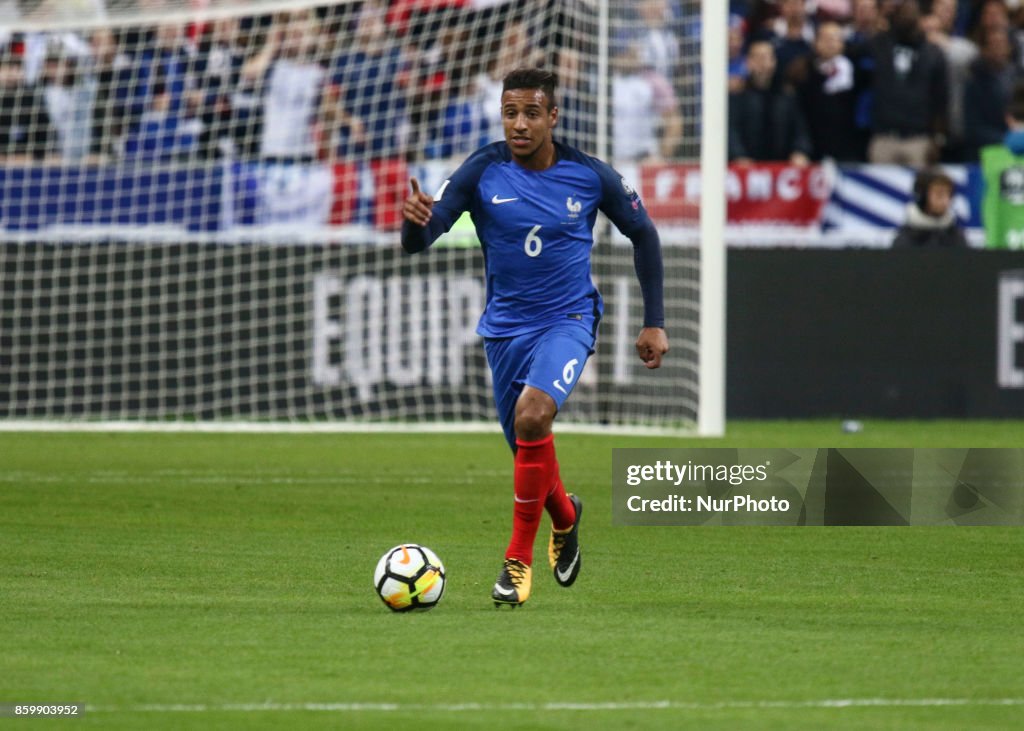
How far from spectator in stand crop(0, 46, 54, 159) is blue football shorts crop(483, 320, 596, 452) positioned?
10502 mm

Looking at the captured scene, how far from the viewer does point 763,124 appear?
20.4 m

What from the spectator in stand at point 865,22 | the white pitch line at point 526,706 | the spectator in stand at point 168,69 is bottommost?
the white pitch line at point 526,706

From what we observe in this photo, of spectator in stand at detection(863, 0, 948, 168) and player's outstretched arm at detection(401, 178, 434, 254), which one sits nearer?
player's outstretched arm at detection(401, 178, 434, 254)

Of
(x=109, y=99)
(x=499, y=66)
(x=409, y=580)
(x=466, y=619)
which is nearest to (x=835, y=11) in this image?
(x=499, y=66)

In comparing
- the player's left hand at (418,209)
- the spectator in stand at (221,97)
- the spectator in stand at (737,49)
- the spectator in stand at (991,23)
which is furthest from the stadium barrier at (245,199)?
the player's left hand at (418,209)

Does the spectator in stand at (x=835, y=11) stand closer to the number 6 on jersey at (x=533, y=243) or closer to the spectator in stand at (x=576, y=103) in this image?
the spectator in stand at (x=576, y=103)

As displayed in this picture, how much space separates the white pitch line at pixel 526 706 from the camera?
16.7 feet

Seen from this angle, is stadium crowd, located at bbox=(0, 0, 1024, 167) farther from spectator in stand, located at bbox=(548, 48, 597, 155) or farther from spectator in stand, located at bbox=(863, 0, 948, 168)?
spectator in stand, located at bbox=(863, 0, 948, 168)

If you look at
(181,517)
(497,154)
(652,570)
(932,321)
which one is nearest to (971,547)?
(652,570)

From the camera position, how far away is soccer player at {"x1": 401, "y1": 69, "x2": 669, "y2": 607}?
24.1 feet

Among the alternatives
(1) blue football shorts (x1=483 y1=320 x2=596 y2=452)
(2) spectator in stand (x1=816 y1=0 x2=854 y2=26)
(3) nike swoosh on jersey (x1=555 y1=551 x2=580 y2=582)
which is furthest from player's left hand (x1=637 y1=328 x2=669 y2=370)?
(2) spectator in stand (x1=816 y1=0 x2=854 y2=26)

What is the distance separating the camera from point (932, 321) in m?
17.4

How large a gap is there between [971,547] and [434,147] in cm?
989

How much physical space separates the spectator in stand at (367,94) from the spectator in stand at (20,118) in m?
2.55
